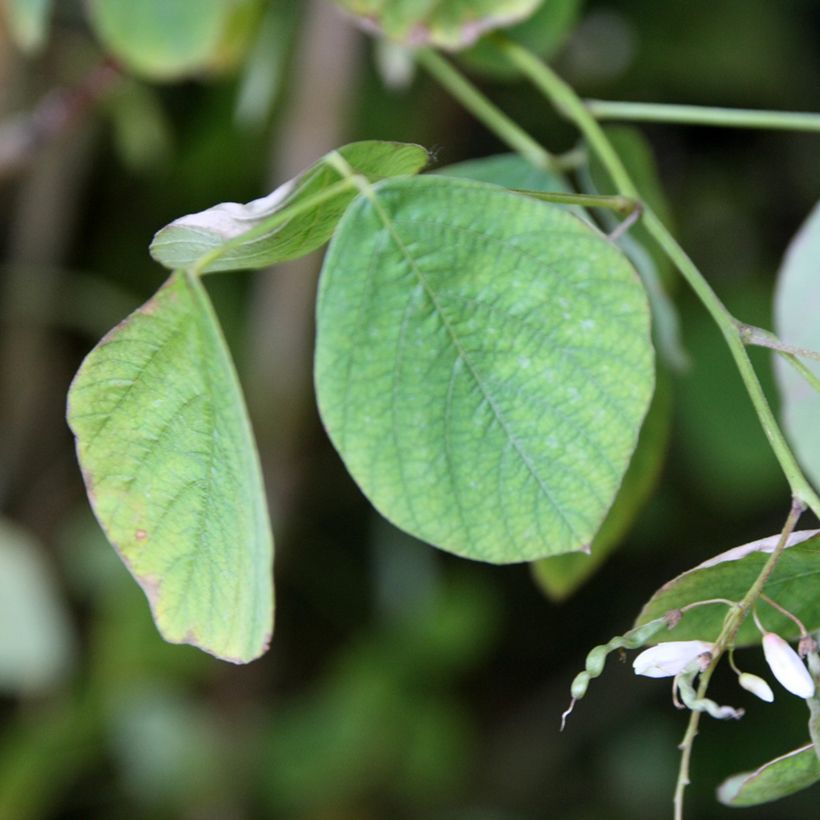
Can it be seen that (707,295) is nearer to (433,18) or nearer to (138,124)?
(433,18)

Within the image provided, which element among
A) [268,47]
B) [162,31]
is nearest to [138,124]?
[268,47]

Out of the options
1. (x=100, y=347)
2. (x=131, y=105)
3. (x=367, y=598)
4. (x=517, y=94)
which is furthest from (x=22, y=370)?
(x=100, y=347)

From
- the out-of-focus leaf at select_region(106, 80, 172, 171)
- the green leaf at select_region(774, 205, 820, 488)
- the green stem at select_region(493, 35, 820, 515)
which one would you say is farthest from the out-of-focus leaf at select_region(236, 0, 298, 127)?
the green leaf at select_region(774, 205, 820, 488)

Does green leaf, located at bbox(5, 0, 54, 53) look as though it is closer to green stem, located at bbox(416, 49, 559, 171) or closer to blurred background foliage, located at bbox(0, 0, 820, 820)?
green stem, located at bbox(416, 49, 559, 171)

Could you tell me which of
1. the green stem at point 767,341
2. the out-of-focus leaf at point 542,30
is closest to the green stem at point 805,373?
the green stem at point 767,341

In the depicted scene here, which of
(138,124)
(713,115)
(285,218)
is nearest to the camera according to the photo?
(285,218)

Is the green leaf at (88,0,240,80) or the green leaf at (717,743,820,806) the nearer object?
the green leaf at (717,743,820,806)

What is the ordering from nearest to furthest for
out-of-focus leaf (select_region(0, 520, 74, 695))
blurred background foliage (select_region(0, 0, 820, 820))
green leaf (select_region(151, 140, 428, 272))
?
1. green leaf (select_region(151, 140, 428, 272))
2. out-of-focus leaf (select_region(0, 520, 74, 695))
3. blurred background foliage (select_region(0, 0, 820, 820))

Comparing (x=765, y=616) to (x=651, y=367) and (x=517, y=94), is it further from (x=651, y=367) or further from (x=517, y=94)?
(x=517, y=94)
